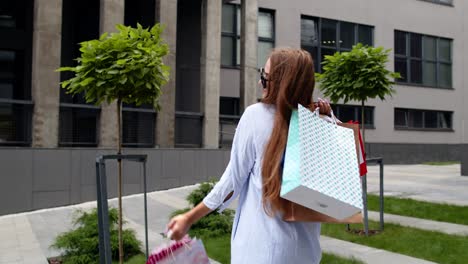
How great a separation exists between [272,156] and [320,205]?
0.30 meters

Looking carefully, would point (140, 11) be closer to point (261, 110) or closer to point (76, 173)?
point (76, 173)

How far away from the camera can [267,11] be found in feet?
79.6

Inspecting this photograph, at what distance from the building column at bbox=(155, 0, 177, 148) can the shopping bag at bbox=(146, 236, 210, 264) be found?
12122mm

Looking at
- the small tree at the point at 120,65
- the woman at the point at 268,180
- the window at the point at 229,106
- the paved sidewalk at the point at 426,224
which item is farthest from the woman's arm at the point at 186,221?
the window at the point at 229,106

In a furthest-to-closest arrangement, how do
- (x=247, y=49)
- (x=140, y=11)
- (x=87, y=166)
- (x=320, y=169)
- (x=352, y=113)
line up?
(x=352, y=113)
(x=140, y=11)
(x=247, y=49)
(x=87, y=166)
(x=320, y=169)

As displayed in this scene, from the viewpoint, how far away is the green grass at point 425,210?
897 cm

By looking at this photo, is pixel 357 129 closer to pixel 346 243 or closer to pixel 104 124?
pixel 346 243

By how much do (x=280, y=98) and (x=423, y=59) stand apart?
3099 centimetres

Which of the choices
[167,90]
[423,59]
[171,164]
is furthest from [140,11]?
[423,59]

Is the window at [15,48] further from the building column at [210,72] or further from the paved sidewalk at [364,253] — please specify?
the paved sidewalk at [364,253]

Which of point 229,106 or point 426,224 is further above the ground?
point 229,106

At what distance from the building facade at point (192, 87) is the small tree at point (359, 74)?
9.31 feet

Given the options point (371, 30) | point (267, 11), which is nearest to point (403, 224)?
point (267, 11)

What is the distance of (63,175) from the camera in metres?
11.9
